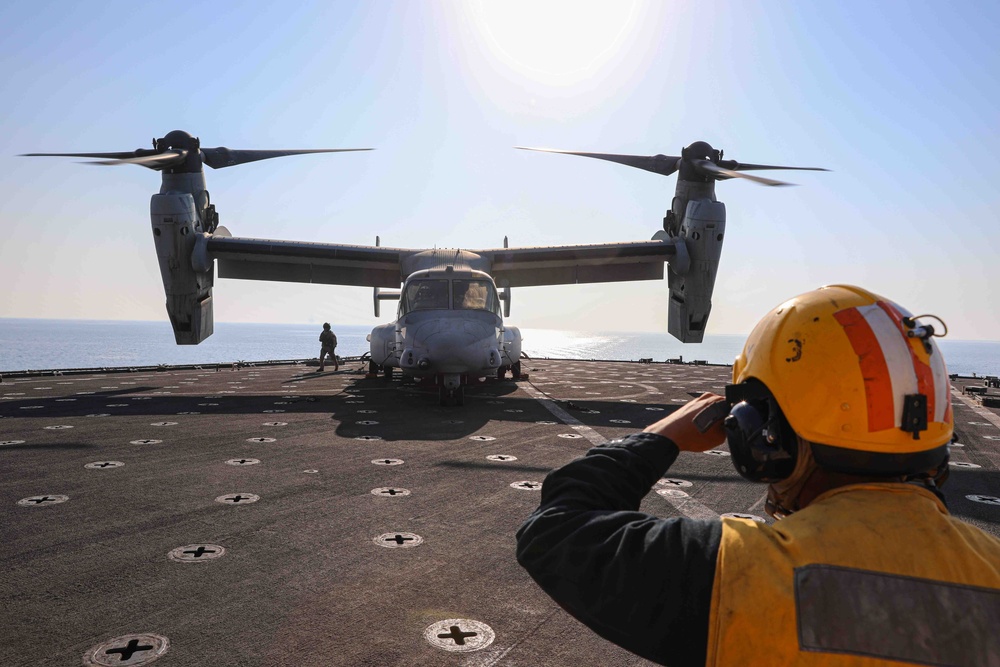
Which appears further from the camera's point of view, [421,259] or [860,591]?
[421,259]

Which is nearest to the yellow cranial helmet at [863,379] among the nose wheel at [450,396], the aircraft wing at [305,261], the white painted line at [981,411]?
the nose wheel at [450,396]

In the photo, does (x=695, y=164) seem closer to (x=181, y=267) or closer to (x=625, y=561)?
(x=181, y=267)

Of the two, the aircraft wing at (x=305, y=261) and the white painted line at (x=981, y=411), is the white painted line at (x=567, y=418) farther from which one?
the white painted line at (x=981, y=411)

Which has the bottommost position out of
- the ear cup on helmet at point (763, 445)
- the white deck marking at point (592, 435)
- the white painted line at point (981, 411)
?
the white painted line at point (981, 411)

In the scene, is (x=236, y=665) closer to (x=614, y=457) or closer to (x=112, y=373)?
(x=614, y=457)

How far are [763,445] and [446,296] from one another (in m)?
12.5

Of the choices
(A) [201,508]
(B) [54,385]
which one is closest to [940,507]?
(A) [201,508]

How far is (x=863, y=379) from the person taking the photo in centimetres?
134

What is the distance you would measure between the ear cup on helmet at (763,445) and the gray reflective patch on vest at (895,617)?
1.20ft

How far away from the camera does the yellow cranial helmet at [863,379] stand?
4.35ft

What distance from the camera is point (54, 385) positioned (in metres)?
15.4

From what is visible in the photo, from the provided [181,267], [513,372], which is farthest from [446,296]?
[181,267]

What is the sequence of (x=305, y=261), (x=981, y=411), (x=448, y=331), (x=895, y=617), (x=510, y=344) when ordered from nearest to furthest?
(x=895, y=617) → (x=448, y=331) → (x=981, y=411) → (x=510, y=344) → (x=305, y=261)

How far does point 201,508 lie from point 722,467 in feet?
18.8
